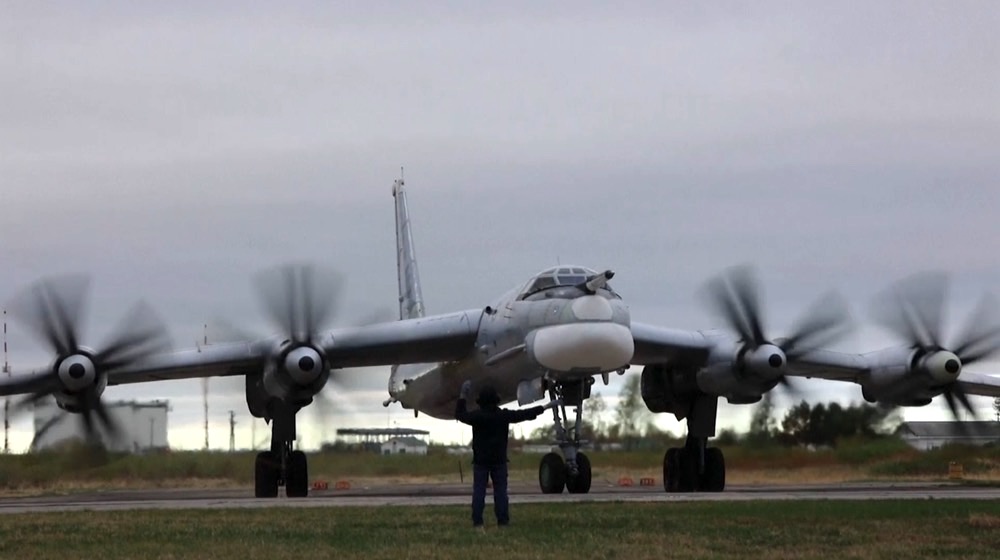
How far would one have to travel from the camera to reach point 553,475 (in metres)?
23.0

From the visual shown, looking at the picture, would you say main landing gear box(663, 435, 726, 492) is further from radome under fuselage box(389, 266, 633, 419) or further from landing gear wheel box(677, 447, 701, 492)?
radome under fuselage box(389, 266, 633, 419)

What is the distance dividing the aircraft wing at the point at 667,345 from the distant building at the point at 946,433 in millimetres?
5202

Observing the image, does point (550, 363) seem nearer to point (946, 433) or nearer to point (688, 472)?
point (688, 472)

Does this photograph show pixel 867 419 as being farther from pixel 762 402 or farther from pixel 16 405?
pixel 16 405

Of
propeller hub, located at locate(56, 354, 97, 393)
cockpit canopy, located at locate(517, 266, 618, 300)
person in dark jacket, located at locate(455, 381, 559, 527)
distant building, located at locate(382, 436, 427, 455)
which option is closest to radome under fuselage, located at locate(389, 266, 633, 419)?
cockpit canopy, located at locate(517, 266, 618, 300)

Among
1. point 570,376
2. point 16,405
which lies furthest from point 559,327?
point 16,405

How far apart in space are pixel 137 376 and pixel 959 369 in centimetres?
1472

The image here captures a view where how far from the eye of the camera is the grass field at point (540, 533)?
37.5 ft

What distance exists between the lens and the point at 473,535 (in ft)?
42.2

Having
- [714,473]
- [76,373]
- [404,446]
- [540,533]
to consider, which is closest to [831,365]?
[714,473]

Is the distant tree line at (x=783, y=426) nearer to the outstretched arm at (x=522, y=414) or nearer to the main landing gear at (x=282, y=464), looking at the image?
the main landing gear at (x=282, y=464)

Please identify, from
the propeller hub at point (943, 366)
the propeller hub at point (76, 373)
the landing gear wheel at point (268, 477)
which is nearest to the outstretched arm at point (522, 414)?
the propeller hub at point (76, 373)

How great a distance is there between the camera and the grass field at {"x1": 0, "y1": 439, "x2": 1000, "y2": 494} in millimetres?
28844

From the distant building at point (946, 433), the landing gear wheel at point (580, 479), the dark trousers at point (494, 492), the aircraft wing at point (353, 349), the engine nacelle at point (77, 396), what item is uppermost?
the aircraft wing at point (353, 349)
